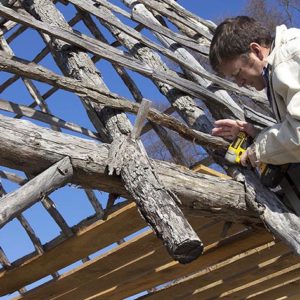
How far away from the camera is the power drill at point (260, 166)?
4.27 meters

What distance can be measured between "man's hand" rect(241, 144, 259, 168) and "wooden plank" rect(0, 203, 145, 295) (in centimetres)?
80

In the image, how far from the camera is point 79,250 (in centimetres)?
555

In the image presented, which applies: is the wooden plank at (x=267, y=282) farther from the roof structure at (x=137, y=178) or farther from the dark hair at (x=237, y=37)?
the dark hair at (x=237, y=37)

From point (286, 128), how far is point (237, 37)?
0.59 metres

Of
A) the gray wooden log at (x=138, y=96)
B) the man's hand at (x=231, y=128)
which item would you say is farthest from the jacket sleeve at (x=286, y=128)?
the gray wooden log at (x=138, y=96)

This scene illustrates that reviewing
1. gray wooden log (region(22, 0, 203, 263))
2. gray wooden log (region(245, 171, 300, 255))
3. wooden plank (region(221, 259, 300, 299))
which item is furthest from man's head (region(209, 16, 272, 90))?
wooden plank (region(221, 259, 300, 299))

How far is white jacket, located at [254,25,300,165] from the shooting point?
12.0ft

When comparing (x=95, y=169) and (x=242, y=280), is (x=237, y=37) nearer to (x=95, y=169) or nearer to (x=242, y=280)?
(x=95, y=169)

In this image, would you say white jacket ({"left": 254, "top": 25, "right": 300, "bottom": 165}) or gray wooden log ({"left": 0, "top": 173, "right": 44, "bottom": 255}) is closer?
white jacket ({"left": 254, "top": 25, "right": 300, "bottom": 165})

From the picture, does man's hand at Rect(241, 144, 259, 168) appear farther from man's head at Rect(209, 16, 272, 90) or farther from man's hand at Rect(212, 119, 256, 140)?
man's head at Rect(209, 16, 272, 90)

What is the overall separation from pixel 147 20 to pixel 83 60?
1170 millimetres

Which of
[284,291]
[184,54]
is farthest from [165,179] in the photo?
[284,291]

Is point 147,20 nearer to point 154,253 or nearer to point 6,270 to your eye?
point 154,253

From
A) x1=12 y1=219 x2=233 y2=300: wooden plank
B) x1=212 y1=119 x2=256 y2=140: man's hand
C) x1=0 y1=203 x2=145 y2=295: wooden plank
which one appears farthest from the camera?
x1=12 y1=219 x2=233 y2=300: wooden plank
